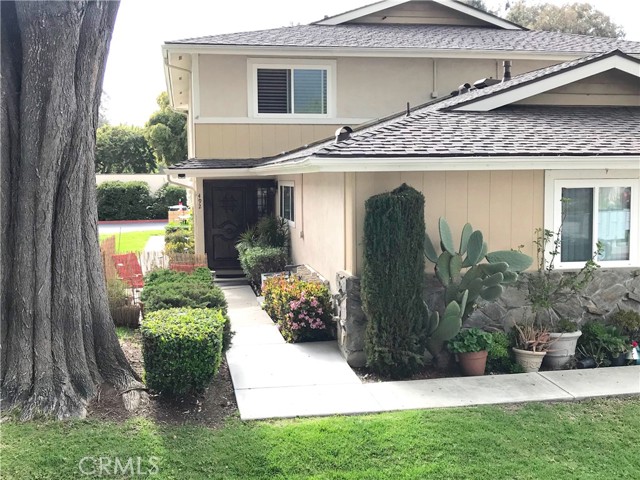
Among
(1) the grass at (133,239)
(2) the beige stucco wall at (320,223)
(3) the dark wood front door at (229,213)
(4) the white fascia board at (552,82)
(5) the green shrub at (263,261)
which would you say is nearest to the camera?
(2) the beige stucco wall at (320,223)

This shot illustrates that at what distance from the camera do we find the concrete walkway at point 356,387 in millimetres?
6723

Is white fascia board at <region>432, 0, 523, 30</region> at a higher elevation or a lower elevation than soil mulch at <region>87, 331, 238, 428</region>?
higher

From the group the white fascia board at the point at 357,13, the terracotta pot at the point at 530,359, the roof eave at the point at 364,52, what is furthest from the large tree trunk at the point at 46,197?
the white fascia board at the point at 357,13

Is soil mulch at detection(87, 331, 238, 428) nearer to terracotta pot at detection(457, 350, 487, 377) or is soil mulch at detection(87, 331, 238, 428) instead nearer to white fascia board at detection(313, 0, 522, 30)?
terracotta pot at detection(457, 350, 487, 377)

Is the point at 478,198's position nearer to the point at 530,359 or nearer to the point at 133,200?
the point at 530,359

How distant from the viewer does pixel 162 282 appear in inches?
381

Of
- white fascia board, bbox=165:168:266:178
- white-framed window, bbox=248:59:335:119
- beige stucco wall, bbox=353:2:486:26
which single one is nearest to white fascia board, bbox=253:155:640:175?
white fascia board, bbox=165:168:266:178

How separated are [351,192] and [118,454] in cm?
425

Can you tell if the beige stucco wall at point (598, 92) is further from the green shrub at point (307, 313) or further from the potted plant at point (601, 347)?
the green shrub at point (307, 313)

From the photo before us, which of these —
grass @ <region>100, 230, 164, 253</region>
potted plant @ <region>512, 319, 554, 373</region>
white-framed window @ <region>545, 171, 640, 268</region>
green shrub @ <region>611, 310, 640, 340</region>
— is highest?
white-framed window @ <region>545, 171, 640, 268</region>

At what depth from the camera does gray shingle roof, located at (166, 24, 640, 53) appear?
50.7 ft

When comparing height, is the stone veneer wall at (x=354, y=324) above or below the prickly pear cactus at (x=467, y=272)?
below

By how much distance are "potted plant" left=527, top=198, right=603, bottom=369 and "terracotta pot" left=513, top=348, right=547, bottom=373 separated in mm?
296

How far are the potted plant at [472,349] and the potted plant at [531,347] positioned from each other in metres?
0.48
